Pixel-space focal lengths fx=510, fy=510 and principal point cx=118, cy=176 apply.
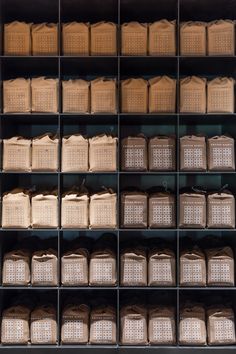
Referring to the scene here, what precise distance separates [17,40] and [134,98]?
37.9 inches

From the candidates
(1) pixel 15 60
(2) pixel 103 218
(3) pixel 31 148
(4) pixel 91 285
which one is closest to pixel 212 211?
(2) pixel 103 218

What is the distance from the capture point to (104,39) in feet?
12.2

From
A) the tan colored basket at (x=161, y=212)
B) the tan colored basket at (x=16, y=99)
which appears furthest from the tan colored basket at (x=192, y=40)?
the tan colored basket at (x=16, y=99)

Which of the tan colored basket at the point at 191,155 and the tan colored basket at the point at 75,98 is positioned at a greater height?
the tan colored basket at the point at 75,98

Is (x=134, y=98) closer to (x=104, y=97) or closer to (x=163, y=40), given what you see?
(x=104, y=97)

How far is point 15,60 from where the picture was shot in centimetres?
380

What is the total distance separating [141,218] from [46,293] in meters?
1.15

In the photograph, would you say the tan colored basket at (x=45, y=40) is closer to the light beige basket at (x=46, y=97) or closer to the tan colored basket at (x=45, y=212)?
the light beige basket at (x=46, y=97)

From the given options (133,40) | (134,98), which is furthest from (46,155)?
(133,40)

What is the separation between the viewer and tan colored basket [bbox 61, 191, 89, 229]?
3672mm

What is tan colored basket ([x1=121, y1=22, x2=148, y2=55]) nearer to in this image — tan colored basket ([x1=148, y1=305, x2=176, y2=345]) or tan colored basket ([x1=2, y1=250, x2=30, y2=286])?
tan colored basket ([x1=2, y1=250, x2=30, y2=286])

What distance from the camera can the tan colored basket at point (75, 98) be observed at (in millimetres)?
3717

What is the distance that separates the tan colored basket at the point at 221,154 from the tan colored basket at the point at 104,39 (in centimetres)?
100

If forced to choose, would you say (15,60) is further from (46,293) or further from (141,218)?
(46,293)
